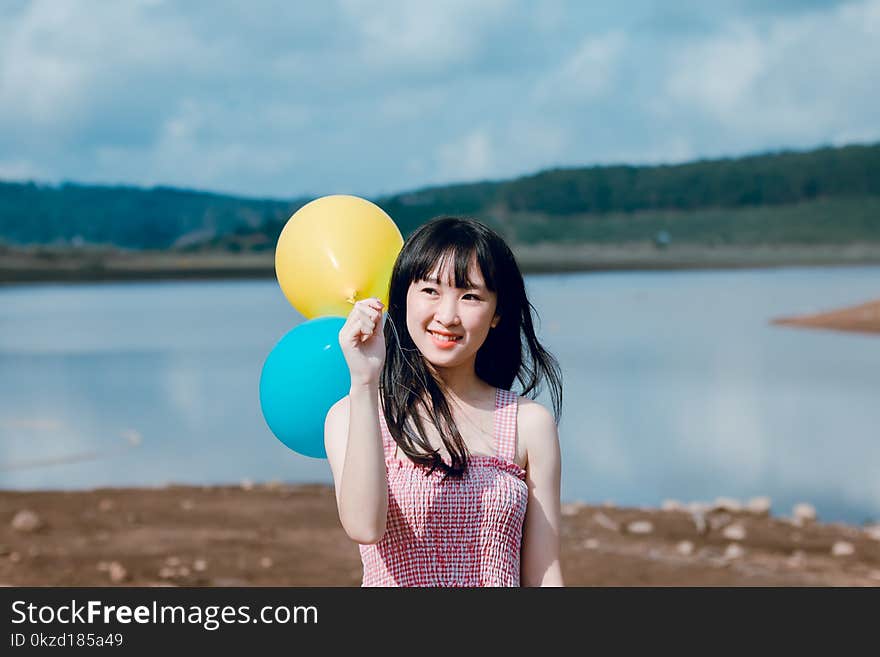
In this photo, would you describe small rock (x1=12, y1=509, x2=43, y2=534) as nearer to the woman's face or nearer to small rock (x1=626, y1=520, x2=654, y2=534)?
small rock (x1=626, y1=520, x2=654, y2=534)

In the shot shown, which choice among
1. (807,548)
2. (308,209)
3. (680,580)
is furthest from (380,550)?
(807,548)

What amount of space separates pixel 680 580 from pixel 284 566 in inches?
102

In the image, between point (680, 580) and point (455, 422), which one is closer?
point (455, 422)

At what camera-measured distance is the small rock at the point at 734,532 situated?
7734mm

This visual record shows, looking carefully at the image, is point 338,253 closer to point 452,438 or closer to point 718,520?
point 452,438

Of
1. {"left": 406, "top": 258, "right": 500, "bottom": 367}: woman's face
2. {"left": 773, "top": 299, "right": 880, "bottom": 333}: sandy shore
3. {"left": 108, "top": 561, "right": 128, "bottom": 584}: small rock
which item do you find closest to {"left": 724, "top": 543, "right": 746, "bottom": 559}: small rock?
{"left": 108, "top": 561, "right": 128, "bottom": 584}: small rock

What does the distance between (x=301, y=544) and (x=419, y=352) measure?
5.51 m

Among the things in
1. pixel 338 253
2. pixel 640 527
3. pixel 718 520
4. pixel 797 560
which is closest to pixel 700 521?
pixel 718 520

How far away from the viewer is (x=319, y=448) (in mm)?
2902

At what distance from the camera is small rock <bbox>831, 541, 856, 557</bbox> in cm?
731

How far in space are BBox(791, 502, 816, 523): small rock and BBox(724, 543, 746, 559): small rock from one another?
51.2 inches
